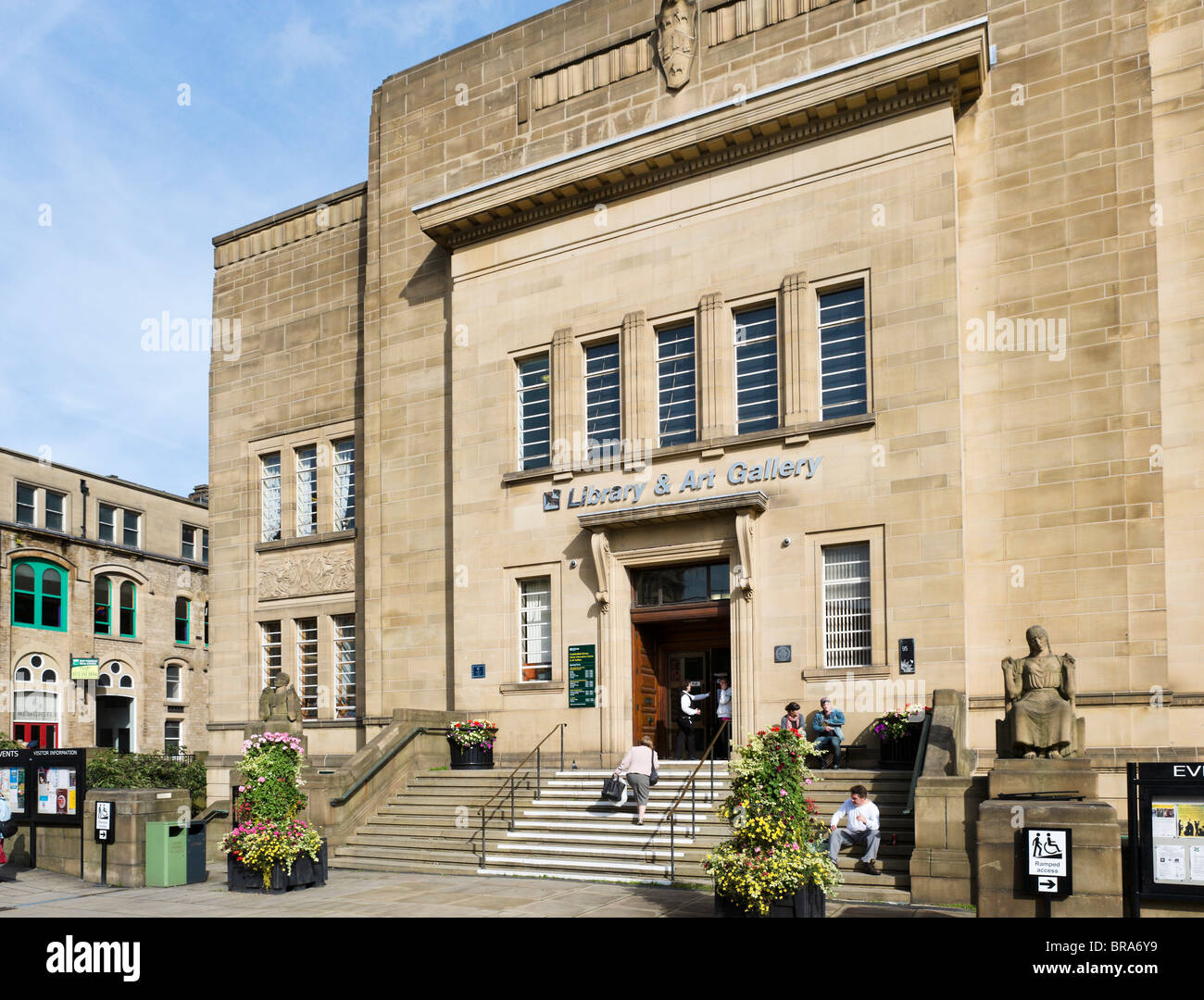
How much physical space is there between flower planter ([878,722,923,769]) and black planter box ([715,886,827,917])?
6.09 metres

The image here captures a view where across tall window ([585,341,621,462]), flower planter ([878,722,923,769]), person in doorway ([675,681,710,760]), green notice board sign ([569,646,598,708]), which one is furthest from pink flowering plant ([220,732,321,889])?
tall window ([585,341,621,462])

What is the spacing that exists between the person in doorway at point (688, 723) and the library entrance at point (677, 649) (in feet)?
0.08

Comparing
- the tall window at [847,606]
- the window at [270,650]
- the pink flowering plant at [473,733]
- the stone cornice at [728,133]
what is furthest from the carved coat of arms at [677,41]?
the window at [270,650]

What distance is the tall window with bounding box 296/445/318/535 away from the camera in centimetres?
3088

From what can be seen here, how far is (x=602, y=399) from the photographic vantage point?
25141mm

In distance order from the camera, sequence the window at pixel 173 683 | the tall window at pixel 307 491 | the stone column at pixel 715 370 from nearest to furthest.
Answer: the stone column at pixel 715 370 < the tall window at pixel 307 491 < the window at pixel 173 683

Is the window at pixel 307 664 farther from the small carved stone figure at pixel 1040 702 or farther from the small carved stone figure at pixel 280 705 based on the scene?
the small carved stone figure at pixel 1040 702

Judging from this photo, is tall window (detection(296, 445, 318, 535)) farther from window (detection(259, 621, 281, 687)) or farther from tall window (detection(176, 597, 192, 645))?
tall window (detection(176, 597, 192, 645))

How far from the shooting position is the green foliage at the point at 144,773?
3391 centimetres

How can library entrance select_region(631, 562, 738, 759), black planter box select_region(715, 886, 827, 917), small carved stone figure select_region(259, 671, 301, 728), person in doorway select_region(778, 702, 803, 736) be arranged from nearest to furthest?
black planter box select_region(715, 886, 827, 917), person in doorway select_region(778, 702, 803, 736), library entrance select_region(631, 562, 738, 759), small carved stone figure select_region(259, 671, 301, 728)

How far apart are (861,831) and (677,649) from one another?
26.4ft

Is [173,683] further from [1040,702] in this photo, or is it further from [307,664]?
[1040,702]
